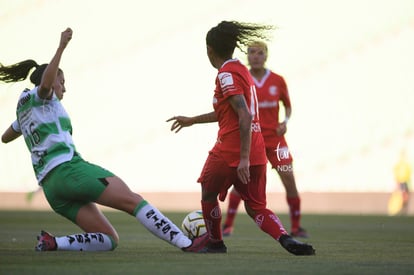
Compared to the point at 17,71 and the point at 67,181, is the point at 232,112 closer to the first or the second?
the point at 67,181

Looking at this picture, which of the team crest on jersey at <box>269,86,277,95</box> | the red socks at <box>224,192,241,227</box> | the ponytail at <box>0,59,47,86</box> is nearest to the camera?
the ponytail at <box>0,59,47,86</box>

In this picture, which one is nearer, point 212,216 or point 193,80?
point 212,216

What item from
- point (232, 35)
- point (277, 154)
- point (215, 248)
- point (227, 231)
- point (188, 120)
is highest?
point (232, 35)

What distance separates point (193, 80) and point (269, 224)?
21369 mm

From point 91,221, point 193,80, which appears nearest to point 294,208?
point 91,221

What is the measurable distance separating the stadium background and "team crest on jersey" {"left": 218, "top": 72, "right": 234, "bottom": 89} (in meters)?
20.2

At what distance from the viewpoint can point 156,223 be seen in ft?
25.1

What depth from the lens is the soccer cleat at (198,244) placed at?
7898 mm

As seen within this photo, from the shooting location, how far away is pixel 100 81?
1138 inches

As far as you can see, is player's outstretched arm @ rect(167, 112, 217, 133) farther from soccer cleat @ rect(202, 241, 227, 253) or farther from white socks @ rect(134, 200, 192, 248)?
soccer cleat @ rect(202, 241, 227, 253)

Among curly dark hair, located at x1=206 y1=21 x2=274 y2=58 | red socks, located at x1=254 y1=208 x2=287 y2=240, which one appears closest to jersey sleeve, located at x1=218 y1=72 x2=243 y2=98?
curly dark hair, located at x1=206 y1=21 x2=274 y2=58

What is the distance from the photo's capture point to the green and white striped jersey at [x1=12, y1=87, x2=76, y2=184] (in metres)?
7.59

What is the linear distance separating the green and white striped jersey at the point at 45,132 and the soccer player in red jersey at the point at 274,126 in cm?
414

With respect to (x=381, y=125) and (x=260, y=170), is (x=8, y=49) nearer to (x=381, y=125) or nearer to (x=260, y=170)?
(x=381, y=125)
